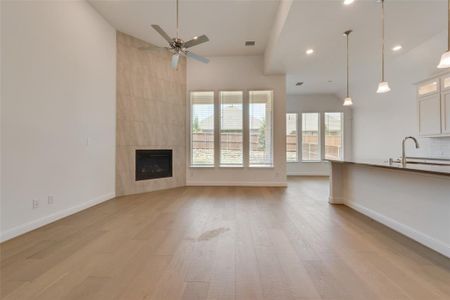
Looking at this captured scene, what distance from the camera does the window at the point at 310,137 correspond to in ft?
30.3

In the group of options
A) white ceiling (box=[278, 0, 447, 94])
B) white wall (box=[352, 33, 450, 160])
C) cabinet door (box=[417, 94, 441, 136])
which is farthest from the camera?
white wall (box=[352, 33, 450, 160])

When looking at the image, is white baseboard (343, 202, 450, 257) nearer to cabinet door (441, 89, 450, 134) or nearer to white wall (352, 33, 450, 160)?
cabinet door (441, 89, 450, 134)

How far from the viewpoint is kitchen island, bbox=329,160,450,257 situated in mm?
2381

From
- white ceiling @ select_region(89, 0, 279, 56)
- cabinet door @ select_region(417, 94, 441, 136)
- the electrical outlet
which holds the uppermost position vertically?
white ceiling @ select_region(89, 0, 279, 56)

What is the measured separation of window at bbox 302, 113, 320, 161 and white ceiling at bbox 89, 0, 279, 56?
14.7 ft

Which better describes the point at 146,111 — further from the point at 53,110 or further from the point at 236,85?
the point at 236,85

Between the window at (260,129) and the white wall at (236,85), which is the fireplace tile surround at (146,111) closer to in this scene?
the white wall at (236,85)

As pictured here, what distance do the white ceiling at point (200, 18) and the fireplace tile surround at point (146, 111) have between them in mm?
603

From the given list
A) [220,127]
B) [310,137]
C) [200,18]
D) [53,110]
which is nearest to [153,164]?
[220,127]

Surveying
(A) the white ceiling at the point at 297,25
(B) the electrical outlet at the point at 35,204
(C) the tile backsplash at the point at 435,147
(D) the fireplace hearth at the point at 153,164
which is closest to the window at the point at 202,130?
(D) the fireplace hearth at the point at 153,164

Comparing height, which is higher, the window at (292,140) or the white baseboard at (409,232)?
the window at (292,140)

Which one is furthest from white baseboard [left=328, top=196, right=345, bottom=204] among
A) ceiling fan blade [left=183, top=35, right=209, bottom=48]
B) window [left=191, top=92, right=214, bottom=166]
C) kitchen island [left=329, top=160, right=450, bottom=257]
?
ceiling fan blade [left=183, top=35, right=209, bottom=48]

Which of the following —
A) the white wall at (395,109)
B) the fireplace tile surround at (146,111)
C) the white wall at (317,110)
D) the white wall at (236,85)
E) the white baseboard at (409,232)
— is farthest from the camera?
the white wall at (317,110)

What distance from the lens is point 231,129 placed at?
667 centimetres
